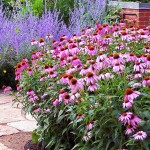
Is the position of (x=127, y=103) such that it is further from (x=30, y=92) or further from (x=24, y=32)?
(x=24, y=32)

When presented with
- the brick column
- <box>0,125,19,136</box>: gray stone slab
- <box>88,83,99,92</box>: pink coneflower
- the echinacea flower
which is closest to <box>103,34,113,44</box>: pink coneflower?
<box>88,83,99,92</box>: pink coneflower

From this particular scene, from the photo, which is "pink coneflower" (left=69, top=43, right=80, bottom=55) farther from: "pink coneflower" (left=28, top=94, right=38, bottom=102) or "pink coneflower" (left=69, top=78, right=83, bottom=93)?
"pink coneflower" (left=69, top=78, right=83, bottom=93)

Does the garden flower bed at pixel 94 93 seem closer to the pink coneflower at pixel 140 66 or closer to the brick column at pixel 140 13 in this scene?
the pink coneflower at pixel 140 66

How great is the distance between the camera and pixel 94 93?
3045 mm

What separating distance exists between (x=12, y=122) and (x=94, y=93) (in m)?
2.04

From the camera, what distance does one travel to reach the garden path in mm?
A: 4480

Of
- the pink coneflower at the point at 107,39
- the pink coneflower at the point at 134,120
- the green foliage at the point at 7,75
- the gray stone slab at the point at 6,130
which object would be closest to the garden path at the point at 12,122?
the gray stone slab at the point at 6,130

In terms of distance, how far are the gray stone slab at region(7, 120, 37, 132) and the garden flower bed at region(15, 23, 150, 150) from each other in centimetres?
64

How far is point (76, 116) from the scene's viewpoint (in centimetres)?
309

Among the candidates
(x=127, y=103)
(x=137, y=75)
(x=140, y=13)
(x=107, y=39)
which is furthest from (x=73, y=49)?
(x=140, y=13)

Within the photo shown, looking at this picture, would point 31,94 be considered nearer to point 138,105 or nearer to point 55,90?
point 55,90

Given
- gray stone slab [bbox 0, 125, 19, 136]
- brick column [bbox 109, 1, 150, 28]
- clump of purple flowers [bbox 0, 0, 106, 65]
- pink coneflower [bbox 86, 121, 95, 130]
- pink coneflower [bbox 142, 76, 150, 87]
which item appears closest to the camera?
pink coneflower [bbox 142, 76, 150, 87]

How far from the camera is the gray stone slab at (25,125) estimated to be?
4598 mm

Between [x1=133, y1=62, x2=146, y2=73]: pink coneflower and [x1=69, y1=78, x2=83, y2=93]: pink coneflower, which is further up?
[x1=133, y1=62, x2=146, y2=73]: pink coneflower
